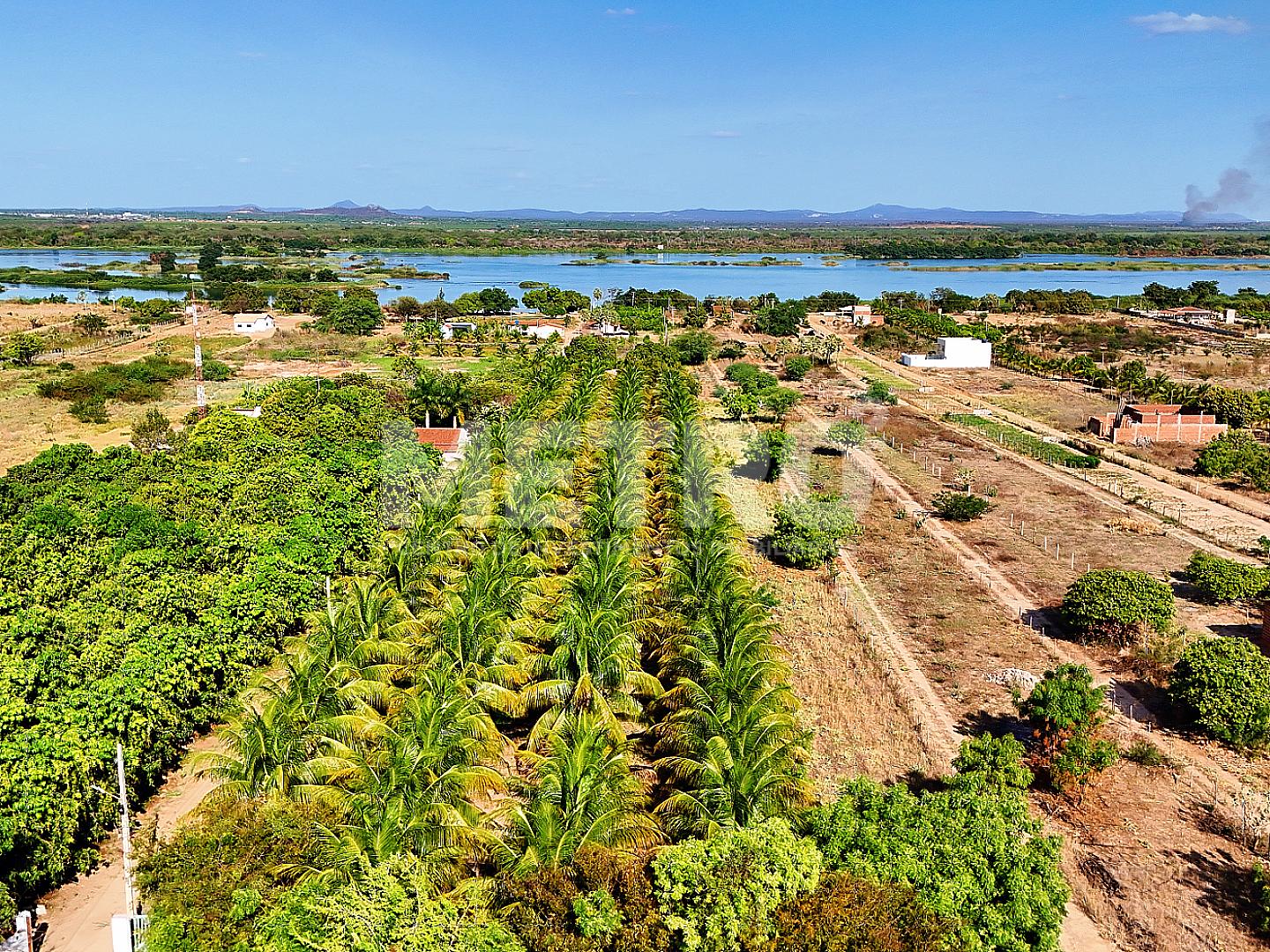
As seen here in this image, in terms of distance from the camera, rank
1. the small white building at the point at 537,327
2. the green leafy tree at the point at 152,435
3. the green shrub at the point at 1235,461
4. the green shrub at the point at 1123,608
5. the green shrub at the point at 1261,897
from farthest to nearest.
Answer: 1. the small white building at the point at 537,327
2. the green leafy tree at the point at 152,435
3. the green shrub at the point at 1235,461
4. the green shrub at the point at 1123,608
5. the green shrub at the point at 1261,897

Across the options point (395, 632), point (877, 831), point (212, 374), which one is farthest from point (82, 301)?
point (877, 831)

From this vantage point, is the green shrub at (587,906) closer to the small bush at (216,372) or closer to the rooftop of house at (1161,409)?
the rooftop of house at (1161,409)

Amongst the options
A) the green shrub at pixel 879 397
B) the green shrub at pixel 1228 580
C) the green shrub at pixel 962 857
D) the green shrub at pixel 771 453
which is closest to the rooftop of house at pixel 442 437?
the green shrub at pixel 771 453

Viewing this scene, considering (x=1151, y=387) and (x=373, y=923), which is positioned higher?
(x=373, y=923)

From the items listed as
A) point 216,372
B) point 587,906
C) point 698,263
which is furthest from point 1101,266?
point 587,906

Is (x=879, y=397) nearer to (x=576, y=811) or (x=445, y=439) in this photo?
(x=445, y=439)

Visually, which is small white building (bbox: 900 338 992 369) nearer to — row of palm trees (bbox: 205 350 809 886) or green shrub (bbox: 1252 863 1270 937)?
row of palm trees (bbox: 205 350 809 886)
